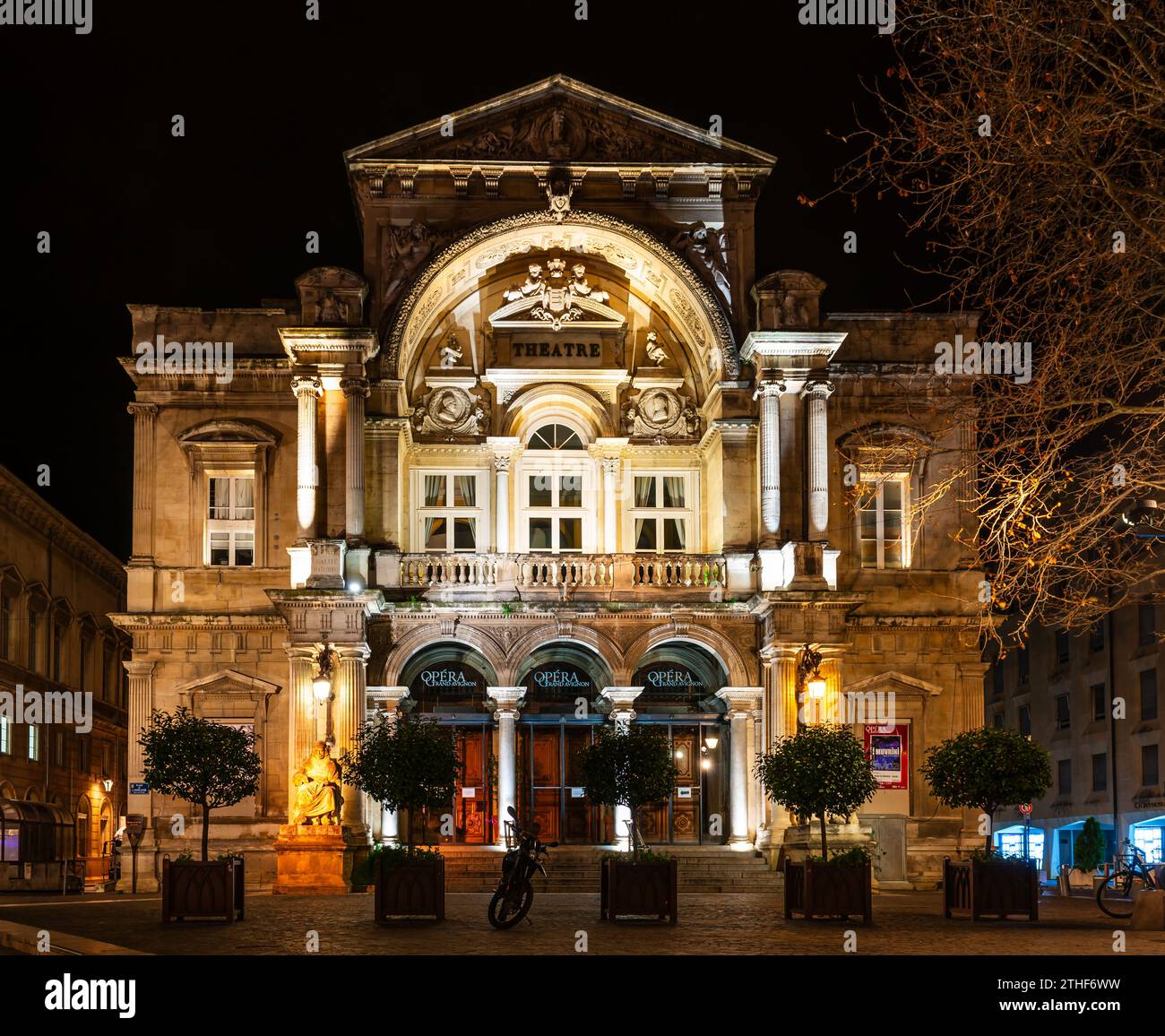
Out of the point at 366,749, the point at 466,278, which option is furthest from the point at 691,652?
the point at 366,749

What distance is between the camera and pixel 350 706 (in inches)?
1438

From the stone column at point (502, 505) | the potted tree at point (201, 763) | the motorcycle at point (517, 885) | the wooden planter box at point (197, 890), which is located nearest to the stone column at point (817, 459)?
the stone column at point (502, 505)

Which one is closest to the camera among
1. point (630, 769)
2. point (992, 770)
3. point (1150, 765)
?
point (992, 770)

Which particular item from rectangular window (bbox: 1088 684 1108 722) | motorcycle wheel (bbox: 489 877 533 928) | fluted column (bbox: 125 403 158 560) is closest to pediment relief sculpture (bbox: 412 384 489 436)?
fluted column (bbox: 125 403 158 560)

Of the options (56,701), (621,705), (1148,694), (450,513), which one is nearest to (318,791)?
(621,705)

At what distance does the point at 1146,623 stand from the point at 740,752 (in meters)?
19.0

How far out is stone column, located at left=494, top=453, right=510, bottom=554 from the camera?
135 feet

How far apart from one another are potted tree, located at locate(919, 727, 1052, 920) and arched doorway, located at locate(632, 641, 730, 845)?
12865 mm

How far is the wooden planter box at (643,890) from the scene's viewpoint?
24438mm

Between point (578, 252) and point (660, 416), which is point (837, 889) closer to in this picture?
point (660, 416)

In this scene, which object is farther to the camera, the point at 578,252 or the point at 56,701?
the point at 56,701

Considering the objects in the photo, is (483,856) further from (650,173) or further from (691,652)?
(650,173)

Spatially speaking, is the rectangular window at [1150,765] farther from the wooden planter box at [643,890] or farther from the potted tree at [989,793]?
the wooden planter box at [643,890]

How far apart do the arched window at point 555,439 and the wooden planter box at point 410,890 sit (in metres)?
19.3
